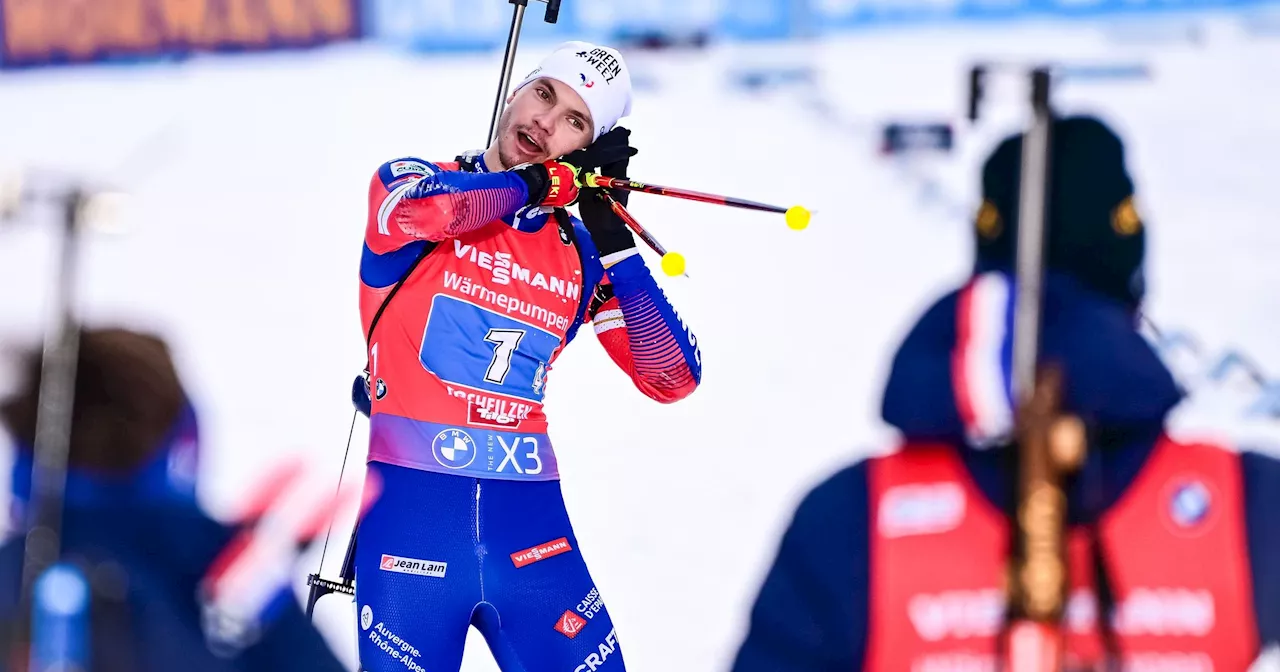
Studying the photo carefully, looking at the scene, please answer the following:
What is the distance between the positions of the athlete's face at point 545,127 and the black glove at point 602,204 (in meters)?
0.10

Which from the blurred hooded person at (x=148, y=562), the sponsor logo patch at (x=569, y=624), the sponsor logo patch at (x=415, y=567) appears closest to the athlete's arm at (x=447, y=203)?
the sponsor logo patch at (x=415, y=567)

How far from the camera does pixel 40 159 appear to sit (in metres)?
4.85

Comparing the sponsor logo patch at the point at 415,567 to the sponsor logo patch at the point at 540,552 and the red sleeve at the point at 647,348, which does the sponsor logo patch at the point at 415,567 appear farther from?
the red sleeve at the point at 647,348

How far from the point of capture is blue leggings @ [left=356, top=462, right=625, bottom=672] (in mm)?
2582

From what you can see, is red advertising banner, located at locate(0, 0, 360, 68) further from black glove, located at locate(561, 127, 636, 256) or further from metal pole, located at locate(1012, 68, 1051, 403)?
metal pole, located at locate(1012, 68, 1051, 403)

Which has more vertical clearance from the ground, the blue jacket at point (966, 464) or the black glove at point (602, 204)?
the black glove at point (602, 204)

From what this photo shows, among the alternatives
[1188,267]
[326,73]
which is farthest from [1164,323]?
[326,73]

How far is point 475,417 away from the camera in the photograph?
270 cm

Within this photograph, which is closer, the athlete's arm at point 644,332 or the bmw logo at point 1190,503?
the bmw logo at point 1190,503

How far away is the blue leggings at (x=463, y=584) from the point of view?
102 inches

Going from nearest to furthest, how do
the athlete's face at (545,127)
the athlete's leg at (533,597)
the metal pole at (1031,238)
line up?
1. the metal pole at (1031,238)
2. the athlete's leg at (533,597)
3. the athlete's face at (545,127)

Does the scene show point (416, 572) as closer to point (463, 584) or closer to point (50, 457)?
point (463, 584)

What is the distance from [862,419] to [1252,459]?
2.72 m

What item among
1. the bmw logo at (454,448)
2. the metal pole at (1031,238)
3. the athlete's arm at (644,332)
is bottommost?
the bmw logo at (454,448)
